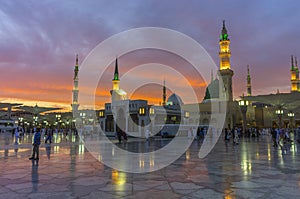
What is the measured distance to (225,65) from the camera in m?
56.9

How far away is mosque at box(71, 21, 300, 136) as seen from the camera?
1633 inches

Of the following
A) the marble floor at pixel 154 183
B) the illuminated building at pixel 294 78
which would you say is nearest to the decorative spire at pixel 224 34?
the illuminated building at pixel 294 78

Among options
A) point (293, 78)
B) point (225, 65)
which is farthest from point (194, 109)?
point (293, 78)

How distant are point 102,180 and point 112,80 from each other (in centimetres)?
6480

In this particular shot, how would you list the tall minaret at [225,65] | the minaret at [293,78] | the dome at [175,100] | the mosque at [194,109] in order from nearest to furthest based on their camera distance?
the mosque at [194,109] → the tall minaret at [225,65] → the dome at [175,100] → the minaret at [293,78]

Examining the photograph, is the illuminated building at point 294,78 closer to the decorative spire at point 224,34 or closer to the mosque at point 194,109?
the mosque at point 194,109

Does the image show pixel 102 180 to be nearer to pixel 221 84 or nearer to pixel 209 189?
pixel 209 189

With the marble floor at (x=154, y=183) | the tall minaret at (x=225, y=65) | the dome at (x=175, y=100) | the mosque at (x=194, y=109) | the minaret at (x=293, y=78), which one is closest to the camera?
the marble floor at (x=154, y=183)

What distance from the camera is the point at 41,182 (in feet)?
18.7

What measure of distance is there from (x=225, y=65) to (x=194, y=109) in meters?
15.3

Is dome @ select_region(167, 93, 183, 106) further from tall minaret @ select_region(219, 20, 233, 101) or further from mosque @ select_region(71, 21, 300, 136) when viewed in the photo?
tall minaret @ select_region(219, 20, 233, 101)

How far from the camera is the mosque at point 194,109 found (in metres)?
41.5

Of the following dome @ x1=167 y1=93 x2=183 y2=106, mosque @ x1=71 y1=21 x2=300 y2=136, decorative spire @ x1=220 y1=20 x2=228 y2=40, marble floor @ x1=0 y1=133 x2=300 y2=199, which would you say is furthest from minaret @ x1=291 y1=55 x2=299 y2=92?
marble floor @ x1=0 y1=133 x2=300 y2=199

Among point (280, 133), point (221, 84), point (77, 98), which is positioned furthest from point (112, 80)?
point (280, 133)
